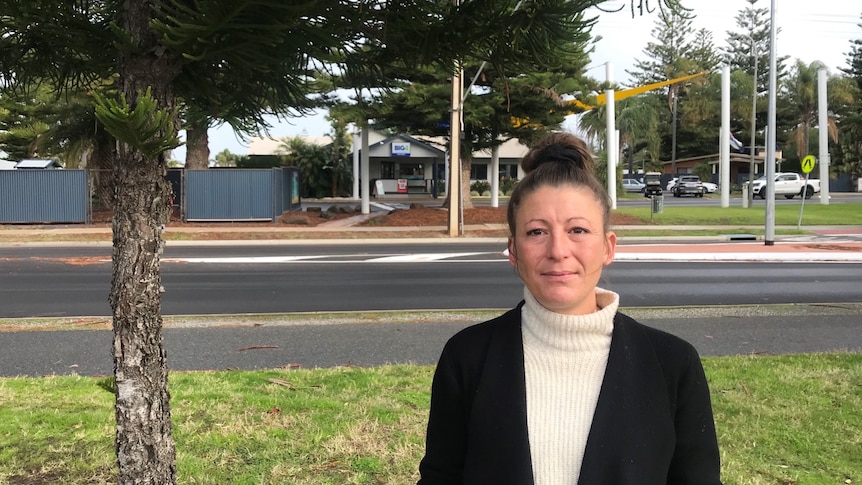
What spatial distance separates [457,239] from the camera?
1967 cm

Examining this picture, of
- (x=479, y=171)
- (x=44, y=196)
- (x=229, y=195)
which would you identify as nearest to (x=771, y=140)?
(x=229, y=195)

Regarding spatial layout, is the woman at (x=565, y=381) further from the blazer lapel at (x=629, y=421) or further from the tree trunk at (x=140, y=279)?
the tree trunk at (x=140, y=279)

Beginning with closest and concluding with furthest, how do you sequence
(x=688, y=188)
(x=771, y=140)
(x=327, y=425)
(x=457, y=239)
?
1. (x=327, y=425)
2. (x=771, y=140)
3. (x=457, y=239)
4. (x=688, y=188)

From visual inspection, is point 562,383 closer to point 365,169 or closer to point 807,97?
point 365,169

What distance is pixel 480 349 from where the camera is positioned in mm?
1651

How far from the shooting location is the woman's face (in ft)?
5.24

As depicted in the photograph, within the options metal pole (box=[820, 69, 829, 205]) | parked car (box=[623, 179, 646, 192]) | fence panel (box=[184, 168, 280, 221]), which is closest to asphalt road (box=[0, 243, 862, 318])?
fence panel (box=[184, 168, 280, 221])

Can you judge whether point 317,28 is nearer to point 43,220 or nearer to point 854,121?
point 43,220

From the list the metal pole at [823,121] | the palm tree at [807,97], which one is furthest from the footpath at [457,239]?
the palm tree at [807,97]

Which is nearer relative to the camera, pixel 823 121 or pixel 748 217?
pixel 748 217

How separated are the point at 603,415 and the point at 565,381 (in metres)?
0.11

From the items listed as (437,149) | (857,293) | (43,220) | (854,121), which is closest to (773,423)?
(857,293)

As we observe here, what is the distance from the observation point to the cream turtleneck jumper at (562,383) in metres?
1.52

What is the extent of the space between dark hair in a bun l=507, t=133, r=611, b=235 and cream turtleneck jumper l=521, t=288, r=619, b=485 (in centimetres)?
26
